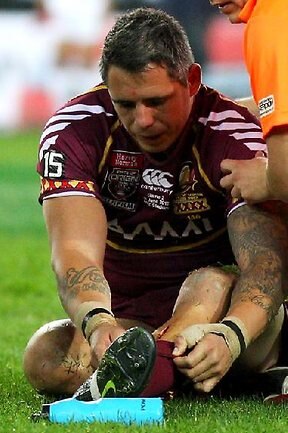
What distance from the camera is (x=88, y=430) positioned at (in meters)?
3.97

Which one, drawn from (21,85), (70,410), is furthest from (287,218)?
(21,85)

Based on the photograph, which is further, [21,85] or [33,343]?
[21,85]

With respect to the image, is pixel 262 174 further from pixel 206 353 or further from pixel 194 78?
pixel 206 353

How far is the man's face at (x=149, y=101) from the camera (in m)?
4.66

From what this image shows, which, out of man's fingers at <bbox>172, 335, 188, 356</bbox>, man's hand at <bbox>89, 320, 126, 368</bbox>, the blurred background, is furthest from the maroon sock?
the blurred background

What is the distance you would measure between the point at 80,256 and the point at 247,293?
588mm

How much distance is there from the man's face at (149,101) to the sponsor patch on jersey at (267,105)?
43 cm

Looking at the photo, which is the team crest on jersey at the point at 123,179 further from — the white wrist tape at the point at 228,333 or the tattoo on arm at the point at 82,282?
the white wrist tape at the point at 228,333

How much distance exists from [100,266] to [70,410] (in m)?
0.67

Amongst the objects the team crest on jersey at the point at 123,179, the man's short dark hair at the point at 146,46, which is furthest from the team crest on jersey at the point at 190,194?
the man's short dark hair at the point at 146,46

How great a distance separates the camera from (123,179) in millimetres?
5023

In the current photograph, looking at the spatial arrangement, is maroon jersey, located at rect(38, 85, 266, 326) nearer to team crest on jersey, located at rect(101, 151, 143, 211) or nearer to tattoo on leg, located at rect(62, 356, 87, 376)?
team crest on jersey, located at rect(101, 151, 143, 211)

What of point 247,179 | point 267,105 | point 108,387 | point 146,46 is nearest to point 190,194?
point 247,179

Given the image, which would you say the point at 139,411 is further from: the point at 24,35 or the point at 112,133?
the point at 24,35
